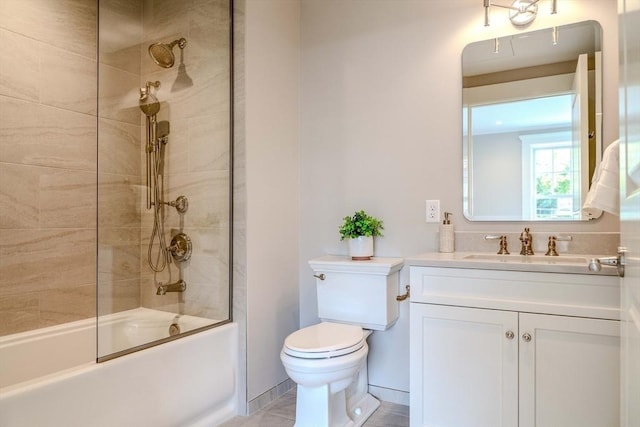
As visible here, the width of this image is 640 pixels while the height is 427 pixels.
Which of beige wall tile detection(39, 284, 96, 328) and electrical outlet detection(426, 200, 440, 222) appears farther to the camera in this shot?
Result: electrical outlet detection(426, 200, 440, 222)

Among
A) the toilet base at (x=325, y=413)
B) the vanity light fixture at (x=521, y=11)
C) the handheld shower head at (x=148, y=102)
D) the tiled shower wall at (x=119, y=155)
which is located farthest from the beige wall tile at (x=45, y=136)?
the vanity light fixture at (x=521, y=11)

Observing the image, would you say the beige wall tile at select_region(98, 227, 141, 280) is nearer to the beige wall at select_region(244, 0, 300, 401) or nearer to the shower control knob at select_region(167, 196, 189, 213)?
the shower control knob at select_region(167, 196, 189, 213)

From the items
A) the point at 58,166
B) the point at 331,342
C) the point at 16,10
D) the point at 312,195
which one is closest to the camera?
the point at 331,342

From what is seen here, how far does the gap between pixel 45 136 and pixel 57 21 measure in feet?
2.10

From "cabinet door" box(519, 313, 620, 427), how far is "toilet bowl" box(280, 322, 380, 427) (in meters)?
0.71

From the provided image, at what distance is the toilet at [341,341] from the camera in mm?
1828

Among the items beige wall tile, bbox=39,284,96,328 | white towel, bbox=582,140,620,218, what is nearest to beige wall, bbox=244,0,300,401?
beige wall tile, bbox=39,284,96,328

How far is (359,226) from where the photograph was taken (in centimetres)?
231

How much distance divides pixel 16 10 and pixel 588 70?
2.82 metres

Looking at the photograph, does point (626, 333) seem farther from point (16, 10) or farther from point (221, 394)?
point (16, 10)

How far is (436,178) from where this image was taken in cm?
229

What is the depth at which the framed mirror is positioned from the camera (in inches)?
77.6

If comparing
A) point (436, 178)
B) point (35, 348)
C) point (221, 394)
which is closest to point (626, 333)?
point (436, 178)

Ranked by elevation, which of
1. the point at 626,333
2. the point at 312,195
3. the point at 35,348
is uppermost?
the point at 312,195
